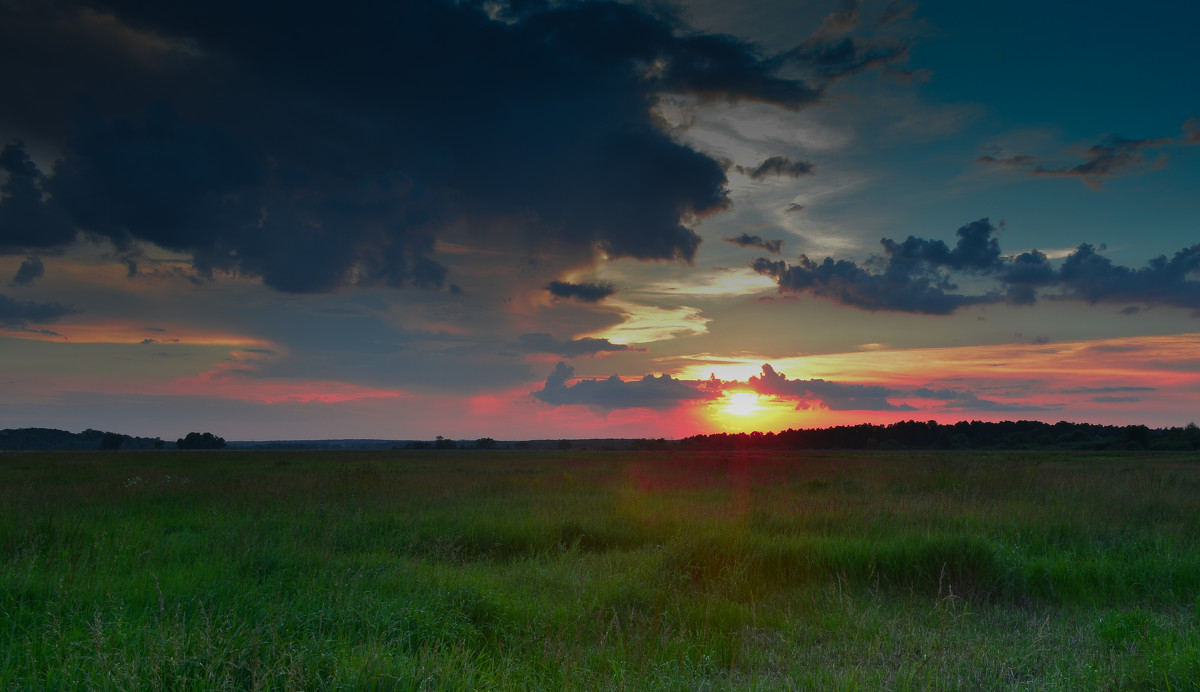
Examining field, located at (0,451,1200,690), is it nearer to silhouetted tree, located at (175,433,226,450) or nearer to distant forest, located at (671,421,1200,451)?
distant forest, located at (671,421,1200,451)

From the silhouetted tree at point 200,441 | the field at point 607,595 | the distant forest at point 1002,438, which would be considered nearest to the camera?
the field at point 607,595

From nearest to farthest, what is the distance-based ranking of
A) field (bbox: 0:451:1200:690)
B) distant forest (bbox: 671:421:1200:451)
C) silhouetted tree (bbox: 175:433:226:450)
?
1. field (bbox: 0:451:1200:690)
2. distant forest (bbox: 671:421:1200:451)
3. silhouetted tree (bbox: 175:433:226:450)

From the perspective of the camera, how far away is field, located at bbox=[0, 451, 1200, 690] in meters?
5.04

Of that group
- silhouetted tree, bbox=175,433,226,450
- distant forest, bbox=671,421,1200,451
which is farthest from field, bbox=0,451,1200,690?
silhouetted tree, bbox=175,433,226,450

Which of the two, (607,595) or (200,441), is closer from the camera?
(607,595)

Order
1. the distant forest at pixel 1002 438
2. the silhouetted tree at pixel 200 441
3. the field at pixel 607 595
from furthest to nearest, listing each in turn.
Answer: the silhouetted tree at pixel 200 441
the distant forest at pixel 1002 438
the field at pixel 607 595

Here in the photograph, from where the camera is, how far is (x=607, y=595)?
7.51m

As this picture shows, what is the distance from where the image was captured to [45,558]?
881cm

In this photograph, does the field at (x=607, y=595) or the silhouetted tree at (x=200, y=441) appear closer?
the field at (x=607, y=595)

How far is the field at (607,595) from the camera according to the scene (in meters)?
5.04

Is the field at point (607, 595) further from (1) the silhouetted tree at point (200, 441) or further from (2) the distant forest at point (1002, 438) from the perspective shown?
(1) the silhouetted tree at point (200, 441)

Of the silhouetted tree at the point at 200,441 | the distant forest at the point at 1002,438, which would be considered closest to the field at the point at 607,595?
the distant forest at the point at 1002,438

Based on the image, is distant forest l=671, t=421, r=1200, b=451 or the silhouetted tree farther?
the silhouetted tree

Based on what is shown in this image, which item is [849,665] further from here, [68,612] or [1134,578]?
[68,612]
